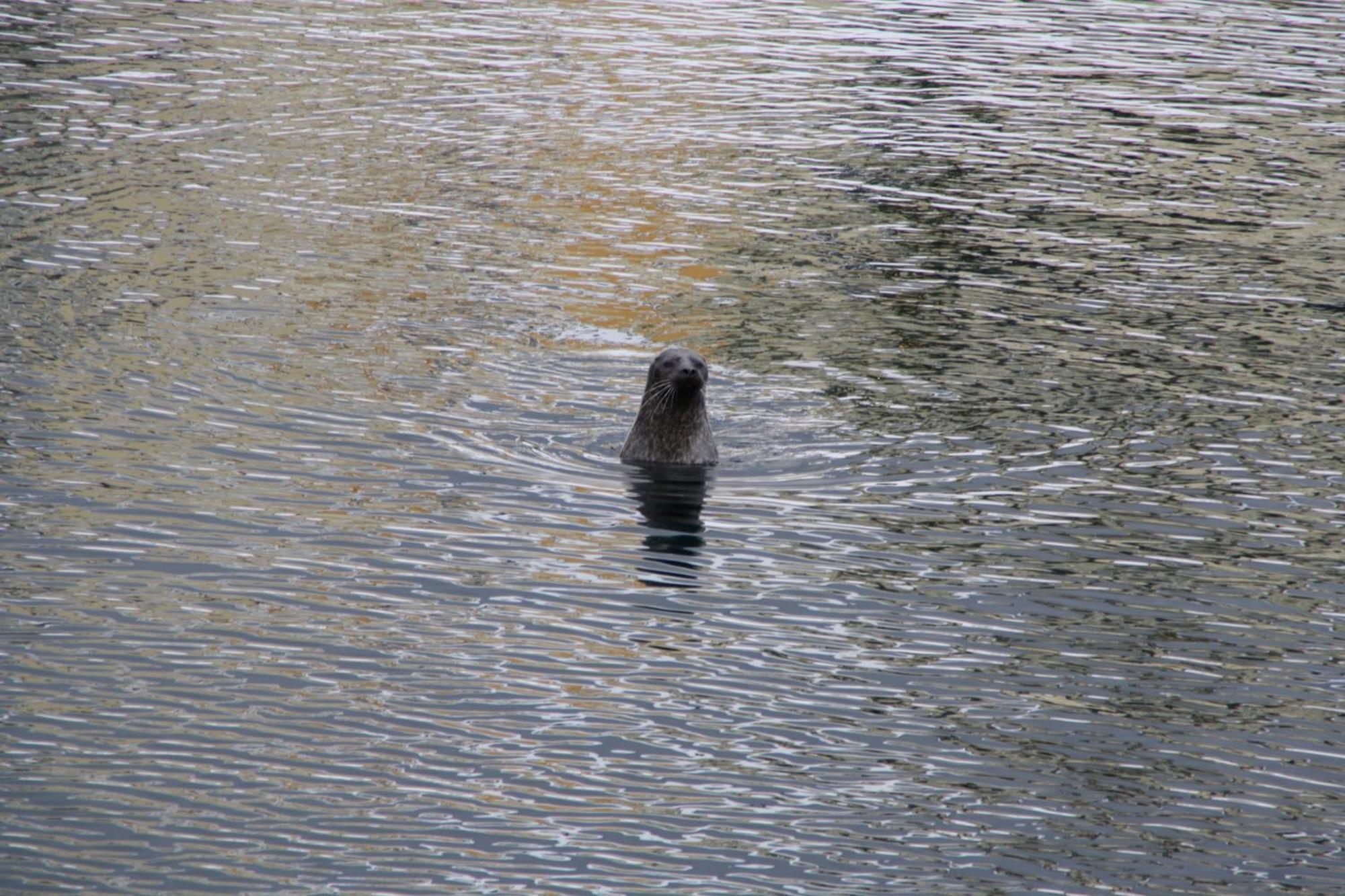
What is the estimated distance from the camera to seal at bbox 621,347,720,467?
19.3 metres

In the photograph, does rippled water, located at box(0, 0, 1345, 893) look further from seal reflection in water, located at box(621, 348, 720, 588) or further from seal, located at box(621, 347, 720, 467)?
seal, located at box(621, 347, 720, 467)

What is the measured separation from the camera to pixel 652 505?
60.0 ft

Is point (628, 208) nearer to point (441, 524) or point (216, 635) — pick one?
point (441, 524)

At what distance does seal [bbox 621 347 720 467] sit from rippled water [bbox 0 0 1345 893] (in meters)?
0.57

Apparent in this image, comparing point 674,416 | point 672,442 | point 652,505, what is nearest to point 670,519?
point 652,505

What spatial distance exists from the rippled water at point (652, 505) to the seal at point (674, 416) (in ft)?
1.88

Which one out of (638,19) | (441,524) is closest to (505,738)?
(441,524)

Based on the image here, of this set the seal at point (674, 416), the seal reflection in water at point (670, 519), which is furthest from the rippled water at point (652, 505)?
the seal at point (674, 416)

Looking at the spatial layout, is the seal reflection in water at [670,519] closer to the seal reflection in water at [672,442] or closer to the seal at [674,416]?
the seal reflection in water at [672,442]

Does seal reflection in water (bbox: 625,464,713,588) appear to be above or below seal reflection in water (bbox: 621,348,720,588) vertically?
below

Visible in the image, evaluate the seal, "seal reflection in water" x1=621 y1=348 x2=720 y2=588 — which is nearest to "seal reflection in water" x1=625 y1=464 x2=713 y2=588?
"seal reflection in water" x1=621 y1=348 x2=720 y2=588

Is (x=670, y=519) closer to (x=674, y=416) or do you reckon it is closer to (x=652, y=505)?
(x=652, y=505)

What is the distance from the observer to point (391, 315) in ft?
78.3

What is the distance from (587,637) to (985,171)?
21826mm
